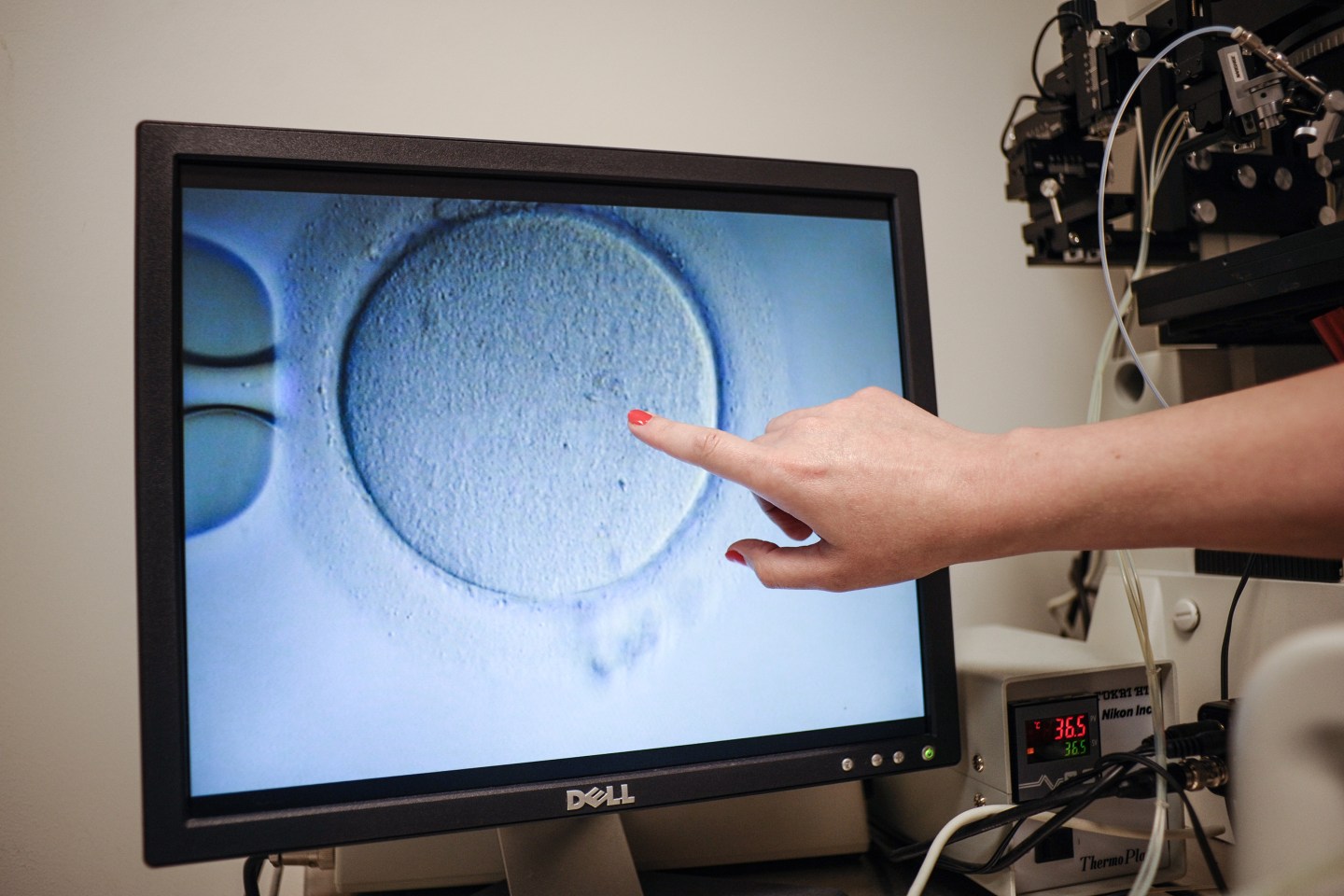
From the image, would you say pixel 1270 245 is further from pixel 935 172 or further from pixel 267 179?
pixel 267 179

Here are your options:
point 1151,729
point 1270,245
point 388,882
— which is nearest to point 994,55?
point 1270,245

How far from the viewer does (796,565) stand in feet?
1.75

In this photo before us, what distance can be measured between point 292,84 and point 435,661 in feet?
2.09

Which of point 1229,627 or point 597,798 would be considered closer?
point 597,798

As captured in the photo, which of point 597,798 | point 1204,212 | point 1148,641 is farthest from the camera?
point 1204,212

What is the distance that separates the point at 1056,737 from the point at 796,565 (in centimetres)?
30

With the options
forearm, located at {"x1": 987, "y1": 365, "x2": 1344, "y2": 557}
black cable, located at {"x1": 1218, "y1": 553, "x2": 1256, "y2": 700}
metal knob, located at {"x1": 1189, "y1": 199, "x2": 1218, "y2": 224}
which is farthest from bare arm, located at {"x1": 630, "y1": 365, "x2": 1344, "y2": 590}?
metal knob, located at {"x1": 1189, "y1": 199, "x2": 1218, "y2": 224}

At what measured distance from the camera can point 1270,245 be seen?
67 centimetres

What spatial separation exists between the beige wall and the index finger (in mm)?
508

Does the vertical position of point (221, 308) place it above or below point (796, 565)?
above

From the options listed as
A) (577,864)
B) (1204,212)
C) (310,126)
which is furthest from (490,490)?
(1204,212)

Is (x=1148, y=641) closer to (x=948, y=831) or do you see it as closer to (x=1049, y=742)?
(x=1049, y=742)

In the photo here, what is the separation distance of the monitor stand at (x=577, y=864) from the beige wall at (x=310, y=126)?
0.39 metres

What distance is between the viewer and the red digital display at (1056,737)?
0.64 metres
